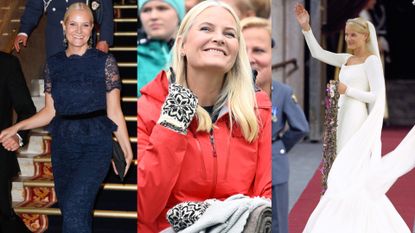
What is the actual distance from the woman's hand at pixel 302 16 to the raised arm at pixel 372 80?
350 millimetres

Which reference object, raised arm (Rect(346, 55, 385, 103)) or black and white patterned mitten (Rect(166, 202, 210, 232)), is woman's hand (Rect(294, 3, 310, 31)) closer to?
raised arm (Rect(346, 55, 385, 103))

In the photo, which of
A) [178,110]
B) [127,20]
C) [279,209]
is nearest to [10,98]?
[127,20]

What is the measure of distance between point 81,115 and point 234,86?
93 centimetres

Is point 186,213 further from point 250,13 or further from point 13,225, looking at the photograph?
point 13,225

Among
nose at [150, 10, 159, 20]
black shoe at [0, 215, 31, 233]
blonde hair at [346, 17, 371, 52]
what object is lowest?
black shoe at [0, 215, 31, 233]

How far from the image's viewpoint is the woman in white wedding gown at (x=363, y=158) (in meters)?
3.56

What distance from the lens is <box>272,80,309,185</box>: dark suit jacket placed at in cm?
357

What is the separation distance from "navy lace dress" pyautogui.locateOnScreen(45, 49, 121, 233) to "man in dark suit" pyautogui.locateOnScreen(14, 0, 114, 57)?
0.09 metres

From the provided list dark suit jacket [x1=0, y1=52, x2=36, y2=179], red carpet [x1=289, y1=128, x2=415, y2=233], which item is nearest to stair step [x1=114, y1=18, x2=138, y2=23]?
dark suit jacket [x1=0, y1=52, x2=36, y2=179]

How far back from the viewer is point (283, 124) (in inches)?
142

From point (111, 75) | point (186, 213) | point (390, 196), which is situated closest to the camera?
point (186, 213)

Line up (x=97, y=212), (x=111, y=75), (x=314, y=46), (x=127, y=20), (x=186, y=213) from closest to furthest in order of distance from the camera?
(x=186, y=213) → (x=314, y=46) → (x=111, y=75) → (x=97, y=212) → (x=127, y=20)

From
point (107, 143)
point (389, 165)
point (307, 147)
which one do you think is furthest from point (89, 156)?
point (389, 165)

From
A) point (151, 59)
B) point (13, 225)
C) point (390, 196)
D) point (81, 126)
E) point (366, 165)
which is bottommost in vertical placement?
point (13, 225)
